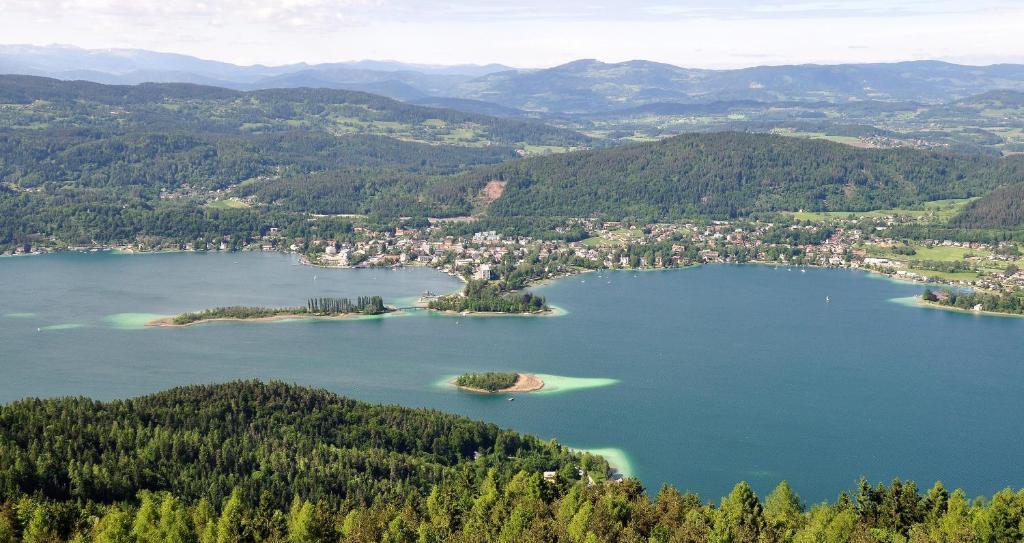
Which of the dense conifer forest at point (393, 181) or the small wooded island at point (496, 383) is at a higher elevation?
the dense conifer forest at point (393, 181)

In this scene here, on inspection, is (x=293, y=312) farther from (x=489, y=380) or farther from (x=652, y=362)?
(x=652, y=362)

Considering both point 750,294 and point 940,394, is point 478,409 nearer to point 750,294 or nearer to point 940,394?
point 940,394

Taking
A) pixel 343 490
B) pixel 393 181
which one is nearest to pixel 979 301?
pixel 343 490

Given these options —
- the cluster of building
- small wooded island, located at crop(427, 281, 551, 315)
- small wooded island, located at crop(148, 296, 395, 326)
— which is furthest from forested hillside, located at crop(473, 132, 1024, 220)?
small wooded island, located at crop(148, 296, 395, 326)

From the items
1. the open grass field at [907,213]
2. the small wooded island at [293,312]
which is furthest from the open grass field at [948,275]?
the small wooded island at [293,312]

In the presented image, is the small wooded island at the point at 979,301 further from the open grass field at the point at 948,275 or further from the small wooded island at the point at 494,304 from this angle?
the small wooded island at the point at 494,304

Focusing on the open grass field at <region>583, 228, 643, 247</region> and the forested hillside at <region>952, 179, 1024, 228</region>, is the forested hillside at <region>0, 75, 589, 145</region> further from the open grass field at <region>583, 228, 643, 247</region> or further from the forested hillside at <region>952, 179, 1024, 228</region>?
the forested hillside at <region>952, 179, 1024, 228</region>
